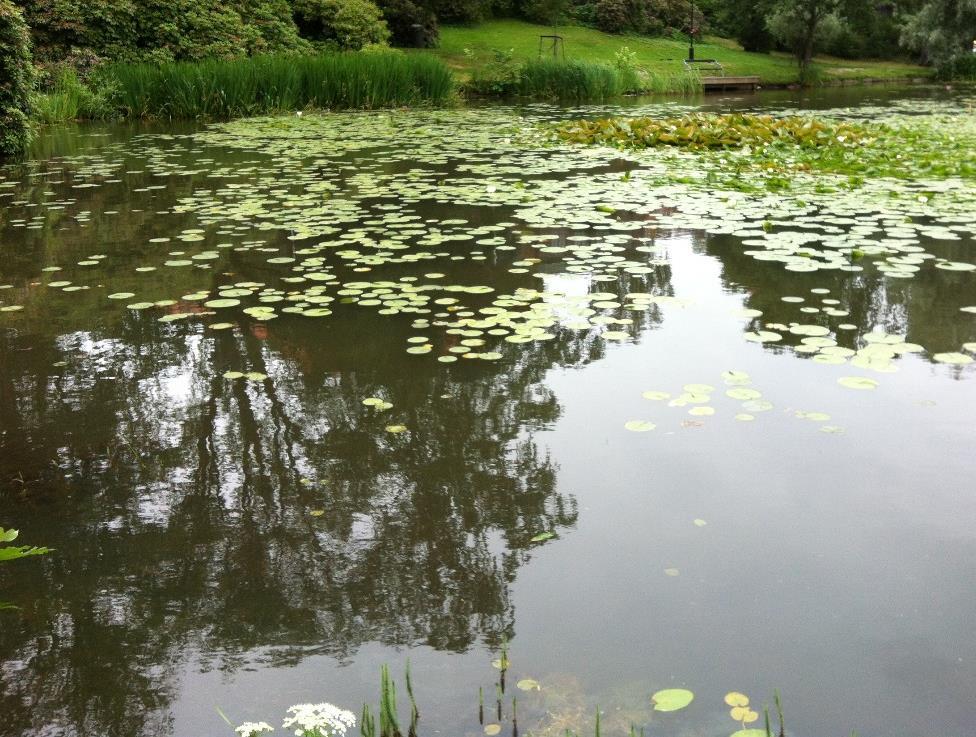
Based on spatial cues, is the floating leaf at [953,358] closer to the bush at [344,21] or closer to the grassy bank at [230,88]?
the grassy bank at [230,88]

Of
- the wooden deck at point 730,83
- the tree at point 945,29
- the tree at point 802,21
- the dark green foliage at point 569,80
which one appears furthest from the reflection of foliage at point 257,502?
the tree at point 945,29

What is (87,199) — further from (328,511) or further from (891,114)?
(891,114)

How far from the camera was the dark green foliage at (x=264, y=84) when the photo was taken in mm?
16688

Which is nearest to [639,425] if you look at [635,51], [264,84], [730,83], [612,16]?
[264,84]

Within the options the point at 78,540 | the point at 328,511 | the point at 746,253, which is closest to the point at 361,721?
the point at 328,511

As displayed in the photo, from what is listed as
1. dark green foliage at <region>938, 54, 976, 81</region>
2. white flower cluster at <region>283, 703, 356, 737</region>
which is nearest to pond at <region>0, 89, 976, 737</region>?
white flower cluster at <region>283, 703, 356, 737</region>

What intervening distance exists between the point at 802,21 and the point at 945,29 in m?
5.35

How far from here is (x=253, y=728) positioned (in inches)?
75.4

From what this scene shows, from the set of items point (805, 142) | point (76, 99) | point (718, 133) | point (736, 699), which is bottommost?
point (736, 699)

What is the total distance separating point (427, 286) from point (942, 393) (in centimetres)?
278

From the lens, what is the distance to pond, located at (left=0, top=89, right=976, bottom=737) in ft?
6.97

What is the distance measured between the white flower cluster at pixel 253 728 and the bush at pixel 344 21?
2195 cm

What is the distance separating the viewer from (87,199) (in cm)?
873

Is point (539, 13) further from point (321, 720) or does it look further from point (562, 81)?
point (321, 720)
